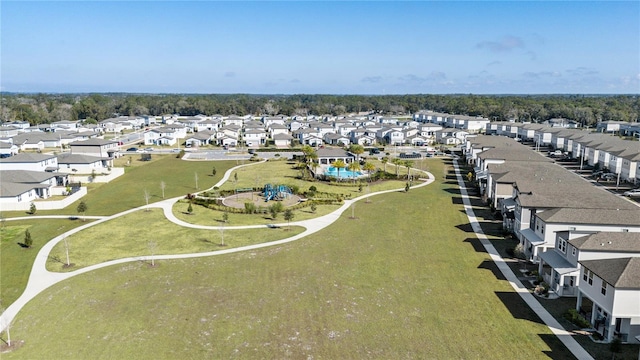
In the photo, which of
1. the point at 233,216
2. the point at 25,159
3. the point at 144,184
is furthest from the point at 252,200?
the point at 25,159

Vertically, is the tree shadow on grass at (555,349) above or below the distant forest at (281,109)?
below

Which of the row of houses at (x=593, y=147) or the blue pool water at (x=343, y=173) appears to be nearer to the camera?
the row of houses at (x=593, y=147)

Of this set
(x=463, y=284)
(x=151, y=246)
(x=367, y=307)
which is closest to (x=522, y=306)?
(x=463, y=284)

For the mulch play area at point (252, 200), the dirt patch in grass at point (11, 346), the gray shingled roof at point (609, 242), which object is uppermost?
the gray shingled roof at point (609, 242)

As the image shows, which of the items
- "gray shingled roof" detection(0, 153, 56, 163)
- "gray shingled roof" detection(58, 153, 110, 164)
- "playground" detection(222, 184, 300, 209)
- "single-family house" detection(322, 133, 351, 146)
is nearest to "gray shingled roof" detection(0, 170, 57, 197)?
"gray shingled roof" detection(0, 153, 56, 163)

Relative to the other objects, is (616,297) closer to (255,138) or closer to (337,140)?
(337,140)

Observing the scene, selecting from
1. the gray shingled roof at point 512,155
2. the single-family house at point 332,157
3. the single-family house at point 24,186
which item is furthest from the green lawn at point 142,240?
the single-family house at point 332,157

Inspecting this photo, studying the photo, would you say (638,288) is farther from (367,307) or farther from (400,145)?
(400,145)

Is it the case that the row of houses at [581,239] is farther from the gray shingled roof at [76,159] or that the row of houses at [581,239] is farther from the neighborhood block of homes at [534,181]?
the gray shingled roof at [76,159]
